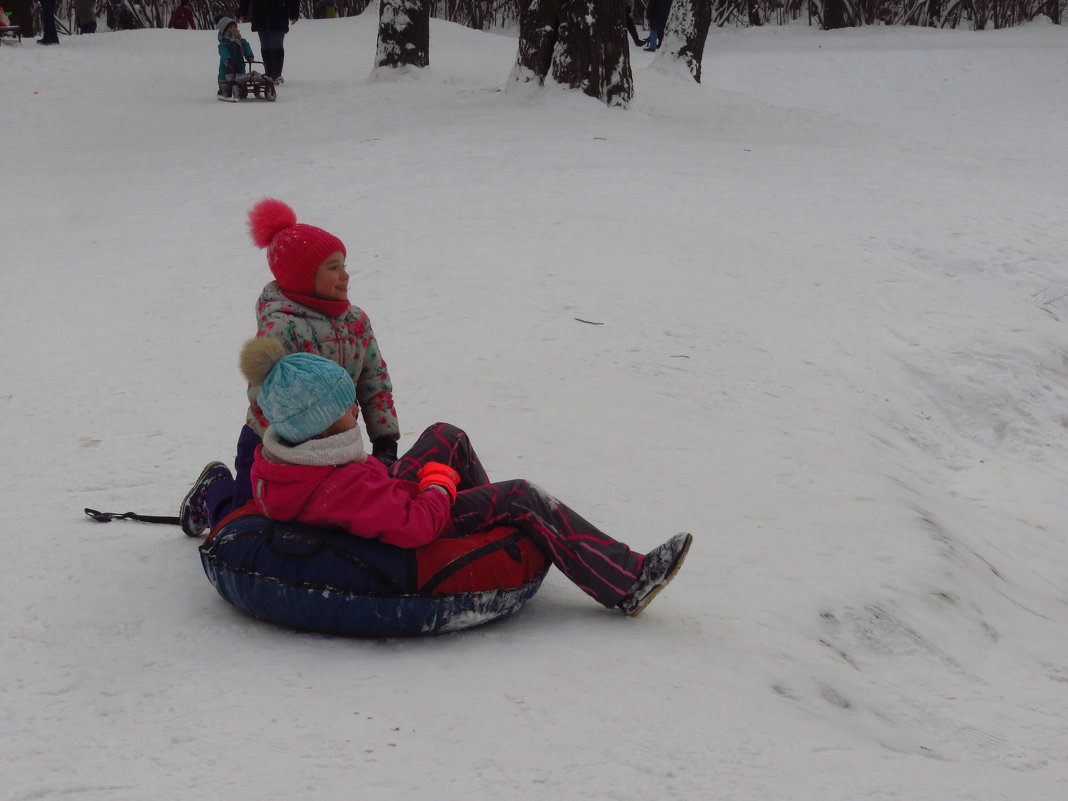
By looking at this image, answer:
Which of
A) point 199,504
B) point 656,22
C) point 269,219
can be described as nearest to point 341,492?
point 199,504

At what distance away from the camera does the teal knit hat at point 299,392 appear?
3055 mm

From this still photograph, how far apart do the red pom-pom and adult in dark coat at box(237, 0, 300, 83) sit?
12.6m

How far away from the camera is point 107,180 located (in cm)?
1103

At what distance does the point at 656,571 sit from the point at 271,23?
45.8 feet

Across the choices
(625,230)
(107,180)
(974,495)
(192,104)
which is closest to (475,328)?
(625,230)

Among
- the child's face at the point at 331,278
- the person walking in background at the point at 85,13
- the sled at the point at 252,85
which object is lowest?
the child's face at the point at 331,278

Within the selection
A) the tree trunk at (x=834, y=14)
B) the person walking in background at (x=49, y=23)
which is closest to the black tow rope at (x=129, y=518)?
the person walking in background at (x=49, y=23)

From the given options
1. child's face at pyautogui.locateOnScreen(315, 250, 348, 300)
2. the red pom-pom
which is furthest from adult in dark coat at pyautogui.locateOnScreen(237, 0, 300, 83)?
child's face at pyautogui.locateOnScreen(315, 250, 348, 300)

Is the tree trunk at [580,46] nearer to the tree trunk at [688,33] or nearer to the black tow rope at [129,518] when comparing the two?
the tree trunk at [688,33]

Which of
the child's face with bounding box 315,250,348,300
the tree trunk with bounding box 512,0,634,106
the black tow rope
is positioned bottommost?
the black tow rope

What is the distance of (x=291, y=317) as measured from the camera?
3824 mm

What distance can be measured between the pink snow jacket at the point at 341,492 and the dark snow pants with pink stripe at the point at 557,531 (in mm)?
261

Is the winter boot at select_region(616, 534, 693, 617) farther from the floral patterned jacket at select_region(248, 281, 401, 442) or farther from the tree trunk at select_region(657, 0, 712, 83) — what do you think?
the tree trunk at select_region(657, 0, 712, 83)

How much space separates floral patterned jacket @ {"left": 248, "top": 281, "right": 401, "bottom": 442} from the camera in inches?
149
